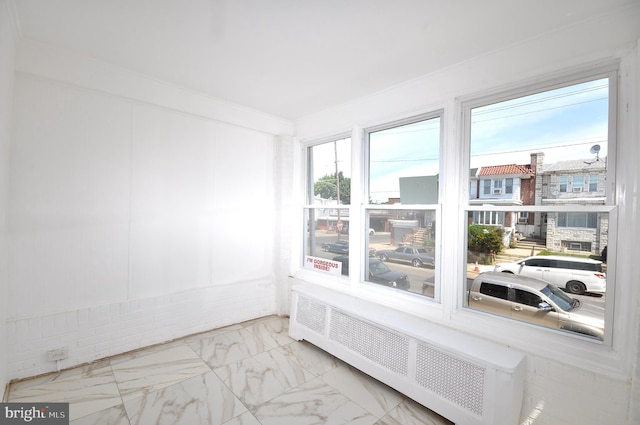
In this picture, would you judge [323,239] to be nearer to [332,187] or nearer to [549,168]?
[332,187]

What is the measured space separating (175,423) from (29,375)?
5.00 ft

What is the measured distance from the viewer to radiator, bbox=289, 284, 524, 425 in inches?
76.2

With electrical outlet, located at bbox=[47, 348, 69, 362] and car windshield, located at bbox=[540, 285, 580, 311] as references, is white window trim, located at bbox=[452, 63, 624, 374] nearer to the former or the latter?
car windshield, located at bbox=[540, 285, 580, 311]

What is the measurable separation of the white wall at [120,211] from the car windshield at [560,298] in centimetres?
323

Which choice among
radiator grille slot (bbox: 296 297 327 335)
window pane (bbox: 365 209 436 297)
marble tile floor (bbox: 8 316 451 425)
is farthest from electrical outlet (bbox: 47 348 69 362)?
window pane (bbox: 365 209 436 297)

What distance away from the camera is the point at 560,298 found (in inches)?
83.7

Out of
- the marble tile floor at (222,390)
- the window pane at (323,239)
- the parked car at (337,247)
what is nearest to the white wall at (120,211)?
the marble tile floor at (222,390)

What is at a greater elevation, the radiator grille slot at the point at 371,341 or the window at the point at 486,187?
the window at the point at 486,187

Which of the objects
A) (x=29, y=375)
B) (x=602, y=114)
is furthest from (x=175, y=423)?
(x=602, y=114)

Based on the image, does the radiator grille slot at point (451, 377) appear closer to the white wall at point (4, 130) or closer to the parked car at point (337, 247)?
the parked car at point (337, 247)

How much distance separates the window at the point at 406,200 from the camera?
285cm

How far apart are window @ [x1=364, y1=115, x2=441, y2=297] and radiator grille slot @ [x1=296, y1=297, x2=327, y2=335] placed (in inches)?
26.6

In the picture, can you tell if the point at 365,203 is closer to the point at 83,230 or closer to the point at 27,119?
the point at 83,230

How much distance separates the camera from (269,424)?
6.98 ft
